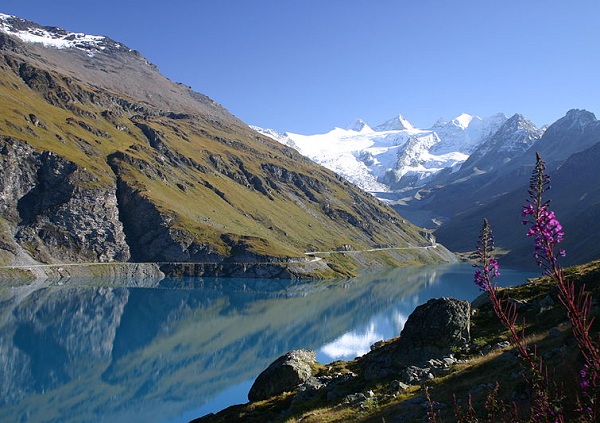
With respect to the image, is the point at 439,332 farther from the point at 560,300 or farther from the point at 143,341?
the point at 143,341

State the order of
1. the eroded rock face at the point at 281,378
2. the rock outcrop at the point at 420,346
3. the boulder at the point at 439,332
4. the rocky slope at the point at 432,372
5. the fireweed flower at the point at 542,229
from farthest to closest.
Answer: the eroded rock face at the point at 281,378 < the boulder at the point at 439,332 < the rock outcrop at the point at 420,346 < the rocky slope at the point at 432,372 < the fireweed flower at the point at 542,229

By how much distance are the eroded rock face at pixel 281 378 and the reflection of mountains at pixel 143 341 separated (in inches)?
1217

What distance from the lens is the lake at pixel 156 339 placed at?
63.9 metres

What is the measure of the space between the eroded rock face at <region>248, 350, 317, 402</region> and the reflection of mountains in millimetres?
30908

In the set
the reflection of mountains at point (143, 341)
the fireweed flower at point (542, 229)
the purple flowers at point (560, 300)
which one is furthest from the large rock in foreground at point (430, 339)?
the reflection of mountains at point (143, 341)

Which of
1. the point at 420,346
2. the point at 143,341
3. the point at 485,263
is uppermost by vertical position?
the point at 143,341

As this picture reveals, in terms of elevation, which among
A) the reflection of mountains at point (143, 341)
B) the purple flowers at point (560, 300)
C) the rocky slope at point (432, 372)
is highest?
the reflection of mountains at point (143, 341)

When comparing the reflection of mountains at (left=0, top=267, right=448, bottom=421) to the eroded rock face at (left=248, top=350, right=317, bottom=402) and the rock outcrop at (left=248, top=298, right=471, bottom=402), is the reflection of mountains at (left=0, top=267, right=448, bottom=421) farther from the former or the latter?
the rock outcrop at (left=248, top=298, right=471, bottom=402)

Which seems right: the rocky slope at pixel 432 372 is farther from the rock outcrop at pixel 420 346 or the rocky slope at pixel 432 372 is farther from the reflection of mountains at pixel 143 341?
the reflection of mountains at pixel 143 341

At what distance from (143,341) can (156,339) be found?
278cm

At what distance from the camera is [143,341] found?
96625 millimetres

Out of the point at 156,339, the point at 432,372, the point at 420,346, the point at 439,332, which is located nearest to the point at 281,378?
the point at 420,346

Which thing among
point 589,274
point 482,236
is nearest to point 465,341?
point 589,274

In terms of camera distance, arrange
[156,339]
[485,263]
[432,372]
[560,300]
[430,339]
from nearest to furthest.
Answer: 1. [560,300]
2. [485,263]
3. [432,372]
4. [430,339]
5. [156,339]
